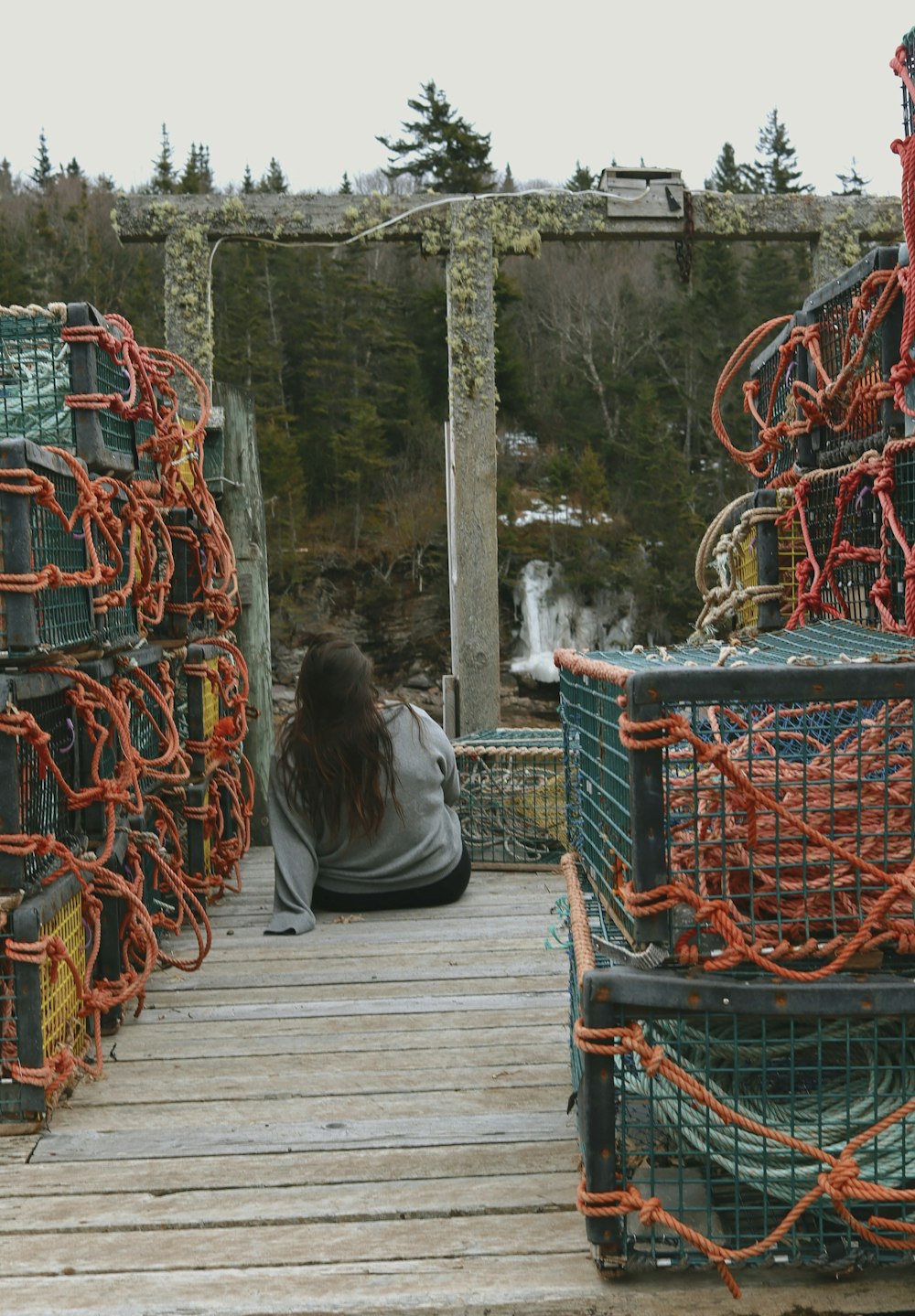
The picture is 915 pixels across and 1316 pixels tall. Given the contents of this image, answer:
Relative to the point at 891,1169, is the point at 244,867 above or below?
below

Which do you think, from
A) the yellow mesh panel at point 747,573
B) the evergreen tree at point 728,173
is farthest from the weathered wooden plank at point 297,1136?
the evergreen tree at point 728,173

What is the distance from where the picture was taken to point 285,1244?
2225 millimetres

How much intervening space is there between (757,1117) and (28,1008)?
1.49 m

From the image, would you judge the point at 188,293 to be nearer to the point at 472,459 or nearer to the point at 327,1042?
the point at 472,459

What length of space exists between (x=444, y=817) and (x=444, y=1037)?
4.73ft

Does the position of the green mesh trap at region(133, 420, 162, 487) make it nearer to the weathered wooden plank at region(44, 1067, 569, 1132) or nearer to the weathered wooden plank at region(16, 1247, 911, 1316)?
the weathered wooden plank at region(44, 1067, 569, 1132)

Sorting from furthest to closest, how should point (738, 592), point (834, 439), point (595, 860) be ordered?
point (738, 592) → point (834, 439) → point (595, 860)

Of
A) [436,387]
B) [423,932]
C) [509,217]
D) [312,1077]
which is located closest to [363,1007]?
[312,1077]

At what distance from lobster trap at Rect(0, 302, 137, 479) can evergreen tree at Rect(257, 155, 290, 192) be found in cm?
2551

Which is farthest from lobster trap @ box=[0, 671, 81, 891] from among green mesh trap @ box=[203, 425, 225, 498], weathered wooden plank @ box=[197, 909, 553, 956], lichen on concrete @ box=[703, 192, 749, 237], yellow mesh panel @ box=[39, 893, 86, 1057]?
lichen on concrete @ box=[703, 192, 749, 237]

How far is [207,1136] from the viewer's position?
106 inches

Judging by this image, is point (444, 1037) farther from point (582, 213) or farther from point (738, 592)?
point (582, 213)

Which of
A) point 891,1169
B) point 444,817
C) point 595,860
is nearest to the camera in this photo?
point 891,1169

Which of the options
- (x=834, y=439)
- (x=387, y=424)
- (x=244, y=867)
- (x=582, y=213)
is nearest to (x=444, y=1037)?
(x=834, y=439)
